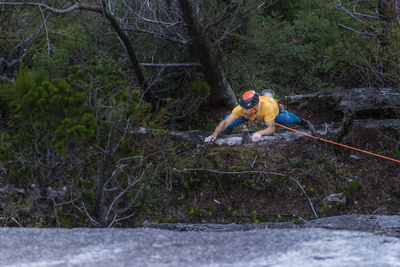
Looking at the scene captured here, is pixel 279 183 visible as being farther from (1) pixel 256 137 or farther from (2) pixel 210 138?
(2) pixel 210 138

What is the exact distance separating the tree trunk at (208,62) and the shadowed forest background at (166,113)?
0.9 inches

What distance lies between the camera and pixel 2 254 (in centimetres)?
340

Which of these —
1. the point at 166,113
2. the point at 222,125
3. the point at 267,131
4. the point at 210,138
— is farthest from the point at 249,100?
the point at 166,113

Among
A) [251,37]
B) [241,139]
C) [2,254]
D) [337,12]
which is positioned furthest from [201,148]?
[337,12]

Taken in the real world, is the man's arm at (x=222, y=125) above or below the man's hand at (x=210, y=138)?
above

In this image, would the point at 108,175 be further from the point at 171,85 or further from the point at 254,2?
the point at 254,2

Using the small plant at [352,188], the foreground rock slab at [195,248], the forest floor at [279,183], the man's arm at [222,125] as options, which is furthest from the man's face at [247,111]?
the foreground rock slab at [195,248]

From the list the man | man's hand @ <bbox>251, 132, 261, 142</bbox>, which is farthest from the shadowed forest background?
the man

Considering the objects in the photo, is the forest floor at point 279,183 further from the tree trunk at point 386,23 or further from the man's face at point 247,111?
the tree trunk at point 386,23

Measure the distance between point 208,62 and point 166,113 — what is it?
2.51m

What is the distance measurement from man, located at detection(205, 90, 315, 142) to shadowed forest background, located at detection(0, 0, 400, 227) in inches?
12.1

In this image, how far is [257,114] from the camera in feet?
22.6

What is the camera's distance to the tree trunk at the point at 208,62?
322 inches

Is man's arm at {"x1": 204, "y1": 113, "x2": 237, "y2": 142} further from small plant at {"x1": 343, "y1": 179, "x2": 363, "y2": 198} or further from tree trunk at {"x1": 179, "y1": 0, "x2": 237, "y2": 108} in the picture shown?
tree trunk at {"x1": 179, "y1": 0, "x2": 237, "y2": 108}
